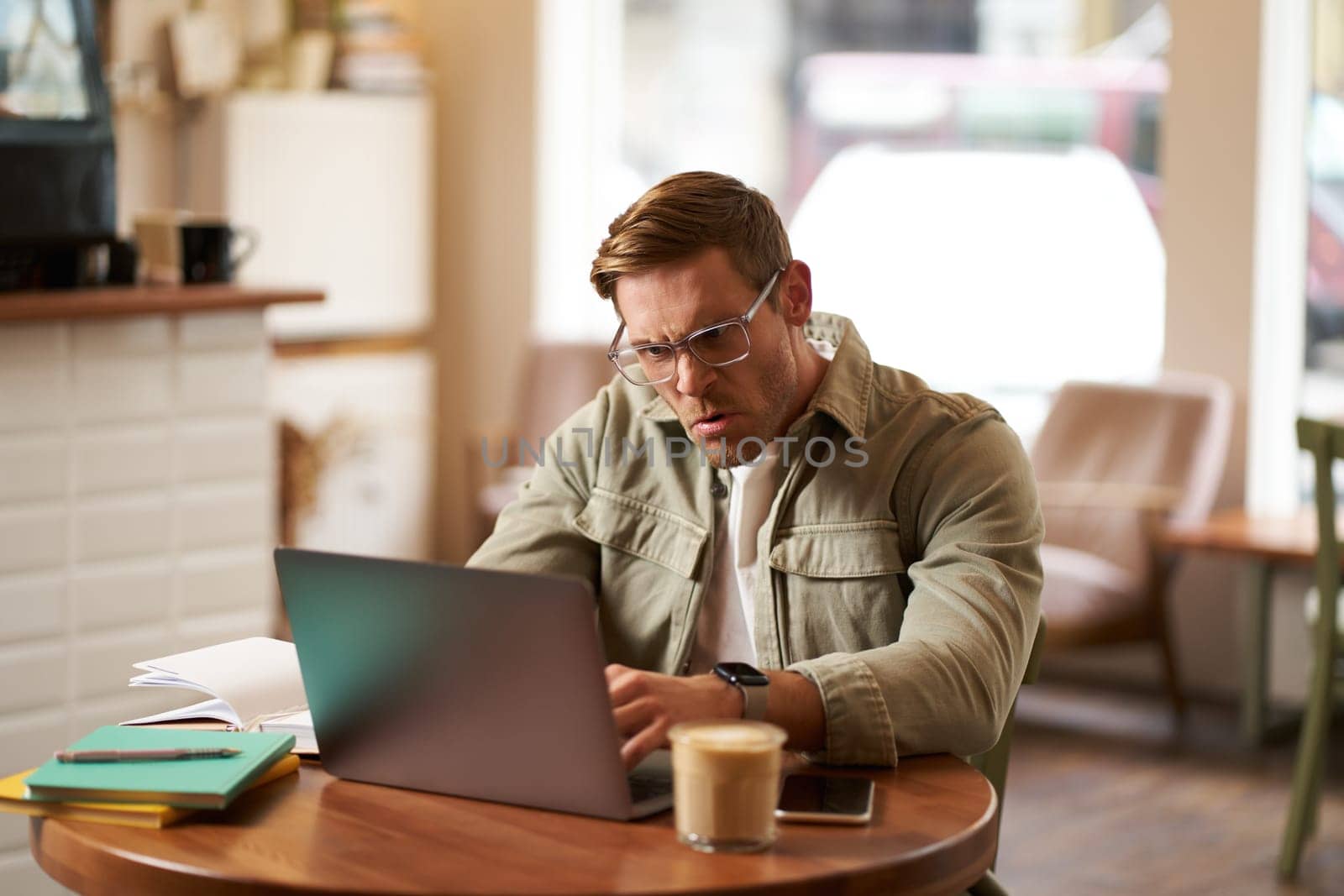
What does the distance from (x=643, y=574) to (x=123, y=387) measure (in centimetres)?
152

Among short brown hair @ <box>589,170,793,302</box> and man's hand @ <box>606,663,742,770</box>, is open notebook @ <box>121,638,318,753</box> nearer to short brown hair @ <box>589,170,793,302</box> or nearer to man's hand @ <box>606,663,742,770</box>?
man's hand @ <box>606,663,742,770</box>

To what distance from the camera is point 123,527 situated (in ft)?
10.1

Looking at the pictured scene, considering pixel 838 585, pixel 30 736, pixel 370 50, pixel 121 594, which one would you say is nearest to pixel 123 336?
pixel 121 594

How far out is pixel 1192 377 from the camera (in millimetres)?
4660

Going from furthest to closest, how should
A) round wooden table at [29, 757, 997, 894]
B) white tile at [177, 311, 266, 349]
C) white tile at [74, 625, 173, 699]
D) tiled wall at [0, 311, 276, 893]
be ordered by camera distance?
1. white tile at [177, 311, 266, 349]
2. white tile at [74, 625, 173, 699]
3. tiled wall at [0, 311, 276, 893]
4. round wooden table at [29, 757, 997, 894]

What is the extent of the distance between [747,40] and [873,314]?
1052mm

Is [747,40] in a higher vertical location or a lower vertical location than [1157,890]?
higher

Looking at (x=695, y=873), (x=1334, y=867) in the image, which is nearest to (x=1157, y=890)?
(x=1334, y=867)

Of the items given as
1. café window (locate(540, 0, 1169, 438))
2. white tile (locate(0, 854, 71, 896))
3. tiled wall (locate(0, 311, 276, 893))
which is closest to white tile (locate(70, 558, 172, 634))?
tiled wall (locate(0, 311, 276, 893))

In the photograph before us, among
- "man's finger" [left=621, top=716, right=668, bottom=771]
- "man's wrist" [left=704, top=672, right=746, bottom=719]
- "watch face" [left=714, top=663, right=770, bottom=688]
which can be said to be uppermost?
"watch face" [left=714, top=663, right=770, bottom=688]

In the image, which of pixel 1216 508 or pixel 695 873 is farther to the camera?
pixel 1216 508

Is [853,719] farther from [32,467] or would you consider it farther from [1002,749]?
[32,467]

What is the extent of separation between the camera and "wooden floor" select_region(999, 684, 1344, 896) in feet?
10.9

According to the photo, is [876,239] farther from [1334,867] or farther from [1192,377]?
[1334,867]
